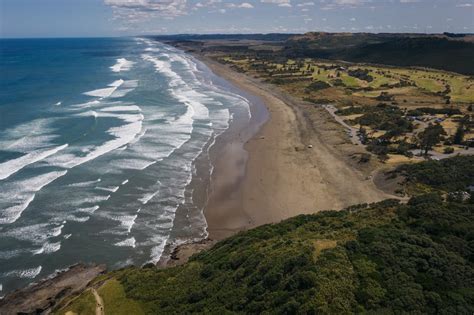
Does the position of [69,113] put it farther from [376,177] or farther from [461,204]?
[461,204]

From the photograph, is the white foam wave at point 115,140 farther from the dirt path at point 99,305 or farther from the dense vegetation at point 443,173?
the dense vegetation at point 443,173

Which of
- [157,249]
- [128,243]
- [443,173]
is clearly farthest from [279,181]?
[128,243]

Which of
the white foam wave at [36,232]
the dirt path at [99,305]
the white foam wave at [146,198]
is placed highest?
the white foam wave at [146,198]

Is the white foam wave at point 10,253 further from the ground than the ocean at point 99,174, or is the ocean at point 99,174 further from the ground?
the ocean at point 99,174

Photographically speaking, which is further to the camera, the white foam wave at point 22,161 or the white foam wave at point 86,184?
the white foam wave at point 22,161

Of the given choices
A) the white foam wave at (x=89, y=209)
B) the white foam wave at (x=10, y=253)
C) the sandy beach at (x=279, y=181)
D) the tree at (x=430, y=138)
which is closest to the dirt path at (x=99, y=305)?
the white foam wave at (x=10, y=253)

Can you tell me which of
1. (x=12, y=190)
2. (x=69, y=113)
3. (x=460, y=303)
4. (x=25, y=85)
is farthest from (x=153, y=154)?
(x=25, y=85)

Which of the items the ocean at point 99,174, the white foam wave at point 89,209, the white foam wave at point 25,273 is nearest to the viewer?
the white foam wave at point 25,273
